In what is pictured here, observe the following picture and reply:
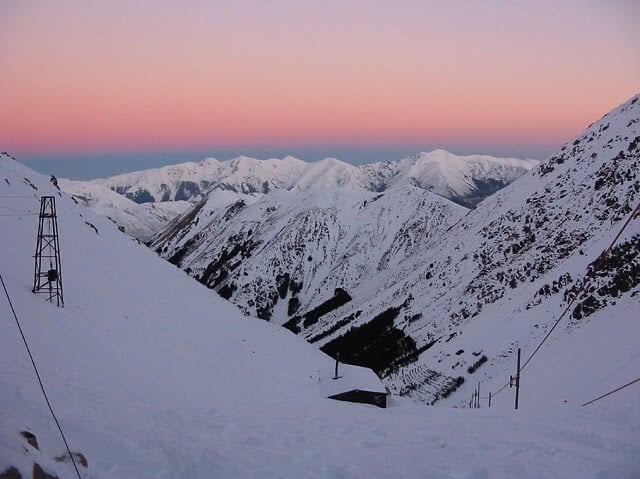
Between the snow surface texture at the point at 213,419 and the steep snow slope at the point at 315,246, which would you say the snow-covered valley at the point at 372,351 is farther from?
the steep snow slope at the point at 315,246

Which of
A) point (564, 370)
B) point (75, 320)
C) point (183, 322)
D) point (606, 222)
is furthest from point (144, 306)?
point (606, 222)

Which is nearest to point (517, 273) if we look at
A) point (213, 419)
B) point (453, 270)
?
point (453, 270)

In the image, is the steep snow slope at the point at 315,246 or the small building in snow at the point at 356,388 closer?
the small building in snow at the point at 356,388

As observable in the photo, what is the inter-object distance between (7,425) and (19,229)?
36447 mm

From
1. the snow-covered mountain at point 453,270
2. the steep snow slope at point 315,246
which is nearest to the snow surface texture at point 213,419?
the snow-covered mountain at point 453,270

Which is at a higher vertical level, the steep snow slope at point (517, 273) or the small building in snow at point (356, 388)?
the steep snow slope at point (517, 273)

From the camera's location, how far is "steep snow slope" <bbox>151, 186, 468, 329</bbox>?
136375 mm

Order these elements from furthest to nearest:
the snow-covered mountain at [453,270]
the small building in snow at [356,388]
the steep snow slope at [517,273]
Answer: the snow-covered mountain at [453,270] < the steep snow slope at [517,273] < the small building in snow at [356,388]

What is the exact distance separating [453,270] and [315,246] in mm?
70544

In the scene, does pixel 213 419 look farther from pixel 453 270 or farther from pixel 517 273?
pixel 453 270

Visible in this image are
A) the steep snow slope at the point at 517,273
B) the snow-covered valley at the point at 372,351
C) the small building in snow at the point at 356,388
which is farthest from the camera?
the steep snow slope at the point at 517,273

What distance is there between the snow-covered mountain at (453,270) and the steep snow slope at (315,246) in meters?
0.55

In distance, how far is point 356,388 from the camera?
3288 centimetres

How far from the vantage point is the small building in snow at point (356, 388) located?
32.9 meters
